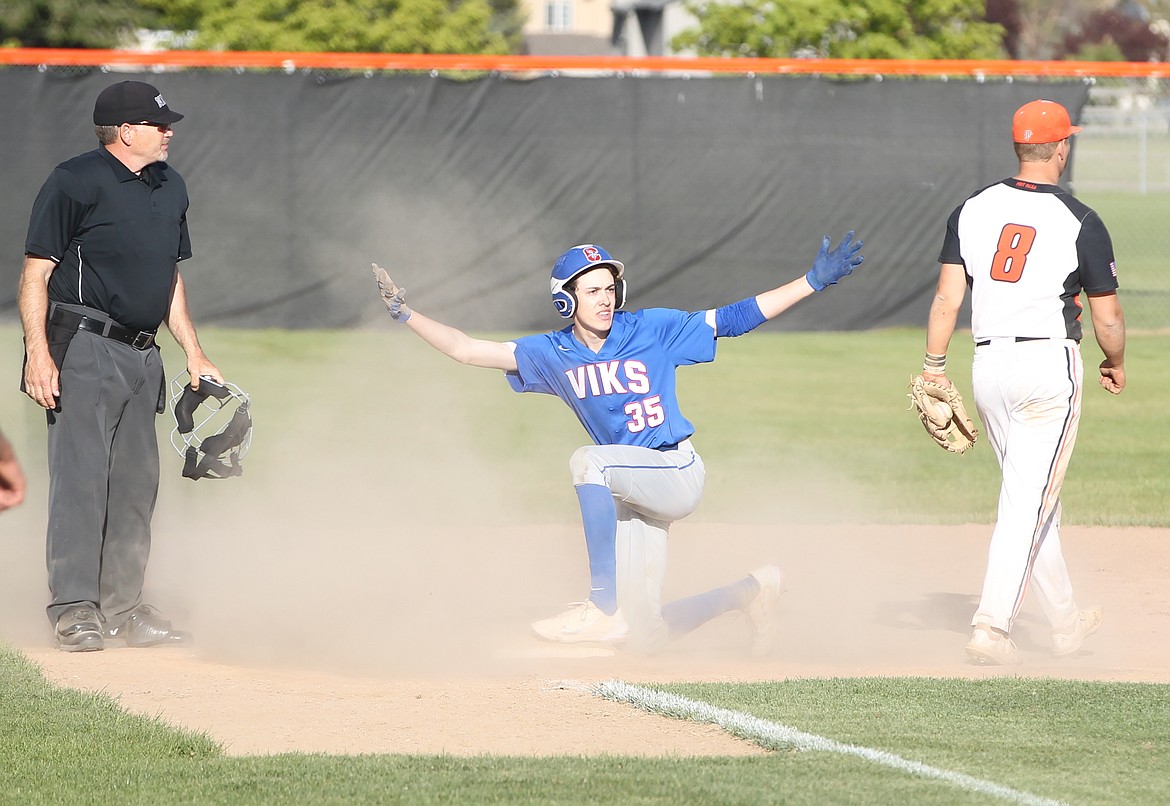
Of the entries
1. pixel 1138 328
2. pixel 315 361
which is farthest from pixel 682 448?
pixel 1138 328

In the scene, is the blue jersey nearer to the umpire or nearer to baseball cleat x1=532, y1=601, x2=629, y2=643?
baseball cleat x1=532, y1=601, x2=629, y2=643

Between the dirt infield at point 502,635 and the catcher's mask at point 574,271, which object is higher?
the catcher's mask at point 574,271

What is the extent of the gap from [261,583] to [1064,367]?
371 cm

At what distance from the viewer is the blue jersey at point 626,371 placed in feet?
18.7

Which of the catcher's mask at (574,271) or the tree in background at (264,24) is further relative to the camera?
the tree in background at (264,24)

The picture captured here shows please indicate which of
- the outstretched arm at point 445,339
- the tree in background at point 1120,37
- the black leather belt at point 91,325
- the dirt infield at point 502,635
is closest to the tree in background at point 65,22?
the dirt infield at point 502,635

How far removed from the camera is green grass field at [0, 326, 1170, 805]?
3977 millimetres

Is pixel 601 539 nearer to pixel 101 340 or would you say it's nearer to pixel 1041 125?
pixel 101 340

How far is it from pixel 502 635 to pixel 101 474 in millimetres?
1645

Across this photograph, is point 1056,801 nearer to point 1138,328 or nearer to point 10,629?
point 10,629

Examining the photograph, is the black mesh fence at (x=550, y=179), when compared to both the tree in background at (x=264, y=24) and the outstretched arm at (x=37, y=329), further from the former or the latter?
the tree in background at (x=264, y=24)

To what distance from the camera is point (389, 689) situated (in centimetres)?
519

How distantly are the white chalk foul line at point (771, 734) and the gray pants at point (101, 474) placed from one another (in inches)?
81.1

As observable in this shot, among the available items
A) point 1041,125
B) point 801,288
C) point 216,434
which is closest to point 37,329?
point 216,434
